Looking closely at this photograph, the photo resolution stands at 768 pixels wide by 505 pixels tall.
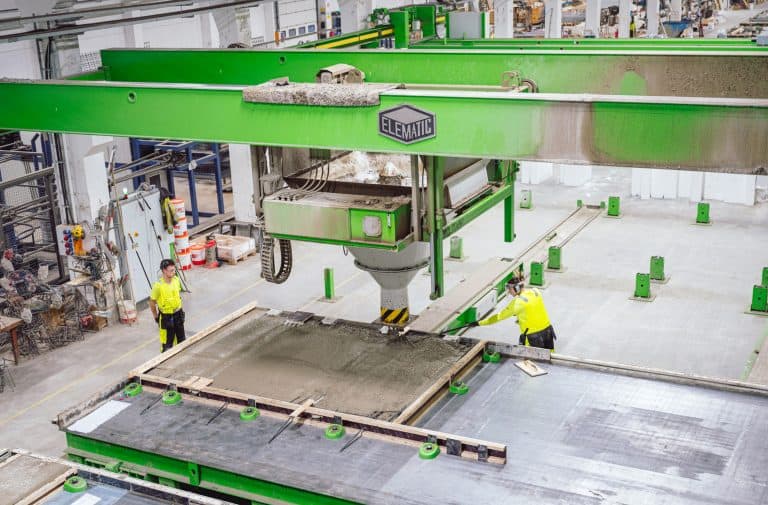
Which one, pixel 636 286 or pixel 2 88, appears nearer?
pixel 2 88

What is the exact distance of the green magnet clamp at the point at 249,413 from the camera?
20.1 ft

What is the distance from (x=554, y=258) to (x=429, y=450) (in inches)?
308

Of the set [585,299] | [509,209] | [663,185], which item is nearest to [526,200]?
[663,185]

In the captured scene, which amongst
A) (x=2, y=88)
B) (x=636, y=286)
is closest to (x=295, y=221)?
(x=2, y=88)

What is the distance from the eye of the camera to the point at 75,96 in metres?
6.52

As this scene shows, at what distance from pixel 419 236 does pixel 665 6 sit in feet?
107

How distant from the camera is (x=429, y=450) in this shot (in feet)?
18.2

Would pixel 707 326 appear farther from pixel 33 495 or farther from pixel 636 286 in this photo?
pixel 33 495

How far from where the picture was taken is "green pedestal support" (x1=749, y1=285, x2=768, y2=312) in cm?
1118

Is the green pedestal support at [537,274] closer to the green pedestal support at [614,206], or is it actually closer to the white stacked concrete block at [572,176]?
the green pedestal support at [614,206]

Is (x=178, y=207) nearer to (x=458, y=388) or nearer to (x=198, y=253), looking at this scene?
(x=198, y=253)

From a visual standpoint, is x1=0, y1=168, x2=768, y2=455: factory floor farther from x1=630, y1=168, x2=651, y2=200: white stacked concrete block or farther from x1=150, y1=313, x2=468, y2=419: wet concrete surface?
x1=150, y1=313, x2=468, y2=419: wet concrete surface

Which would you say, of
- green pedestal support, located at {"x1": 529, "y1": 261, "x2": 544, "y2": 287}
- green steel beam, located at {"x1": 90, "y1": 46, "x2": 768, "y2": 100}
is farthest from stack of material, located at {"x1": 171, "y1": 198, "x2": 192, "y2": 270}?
green pedestal support, located at {"x1": 529, "y1": 261, "x2": 544, "y2": 287}

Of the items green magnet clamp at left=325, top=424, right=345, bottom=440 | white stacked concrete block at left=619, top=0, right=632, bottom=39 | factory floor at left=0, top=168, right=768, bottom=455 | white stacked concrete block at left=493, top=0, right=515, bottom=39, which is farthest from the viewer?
white stacked concrete block at left=619, top=0, right=632, bottom=39
